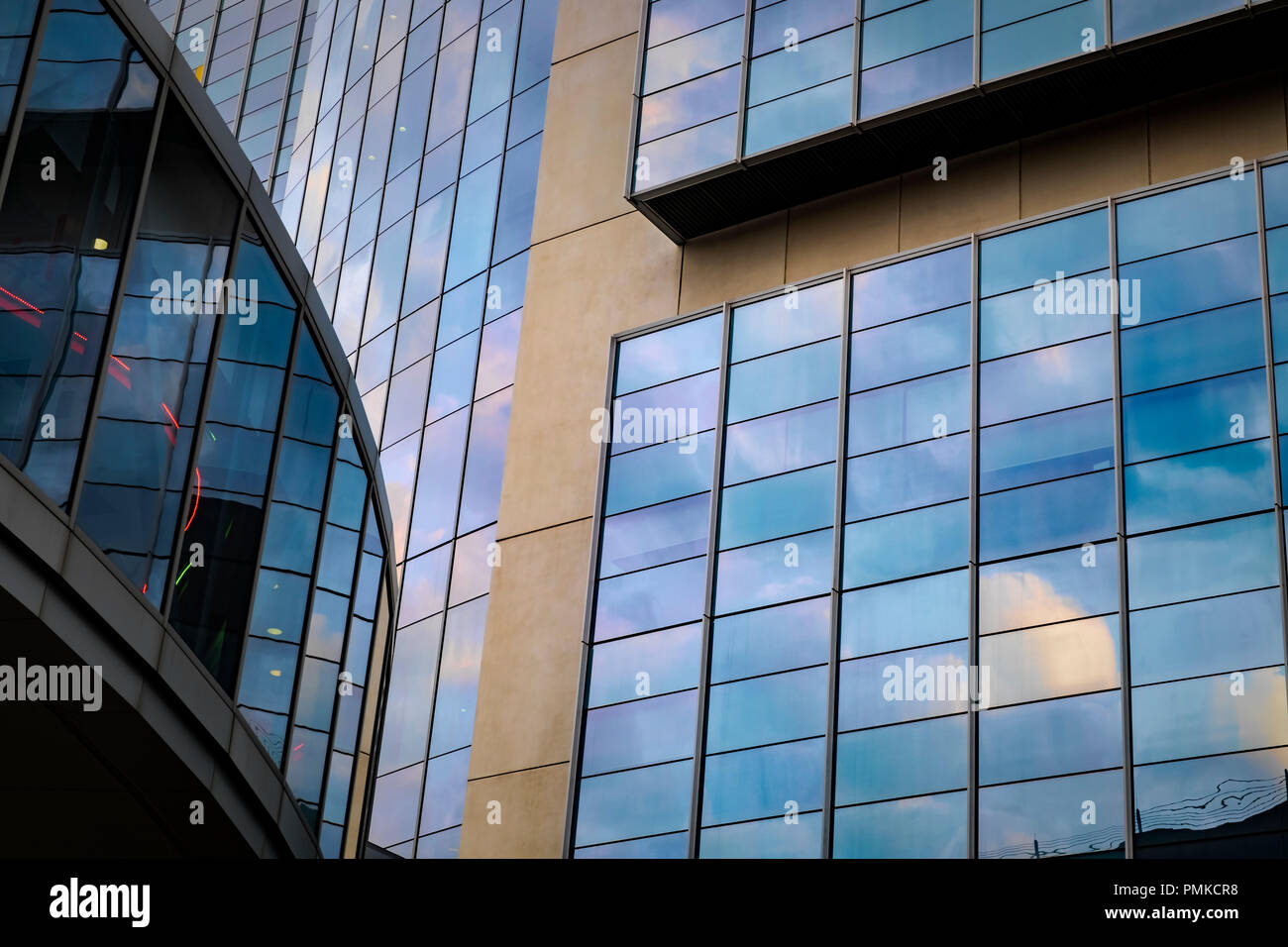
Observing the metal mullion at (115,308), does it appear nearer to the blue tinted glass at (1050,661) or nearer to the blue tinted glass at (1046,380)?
the blue tinted glass at (1050,661)

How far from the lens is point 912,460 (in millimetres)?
22438

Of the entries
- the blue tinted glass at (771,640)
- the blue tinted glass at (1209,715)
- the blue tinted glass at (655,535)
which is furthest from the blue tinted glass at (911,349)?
the blue tinted glass at (1209,715)

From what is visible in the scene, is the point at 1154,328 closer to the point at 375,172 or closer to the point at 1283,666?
the point at 1283,666

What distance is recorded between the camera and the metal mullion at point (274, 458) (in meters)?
13.3

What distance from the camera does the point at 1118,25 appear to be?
22.6m

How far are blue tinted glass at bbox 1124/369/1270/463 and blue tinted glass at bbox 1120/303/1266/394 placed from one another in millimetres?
179

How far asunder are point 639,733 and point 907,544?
5.01 m

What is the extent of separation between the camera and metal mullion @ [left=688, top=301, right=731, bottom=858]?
22.4m

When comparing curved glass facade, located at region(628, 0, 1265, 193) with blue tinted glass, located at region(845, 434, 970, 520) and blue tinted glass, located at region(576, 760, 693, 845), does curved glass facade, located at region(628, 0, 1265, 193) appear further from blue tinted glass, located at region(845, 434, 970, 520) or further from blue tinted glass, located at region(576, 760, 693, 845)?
blue tinted glass, located at region(576, 760, 693, 845)

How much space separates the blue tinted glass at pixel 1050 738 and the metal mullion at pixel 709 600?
169 inches

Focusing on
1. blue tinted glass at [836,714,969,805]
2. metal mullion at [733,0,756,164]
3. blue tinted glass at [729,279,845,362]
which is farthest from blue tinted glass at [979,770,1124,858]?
metal mullion at [733,0,756,164]

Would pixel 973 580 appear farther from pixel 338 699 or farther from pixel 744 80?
pixel 744 80
